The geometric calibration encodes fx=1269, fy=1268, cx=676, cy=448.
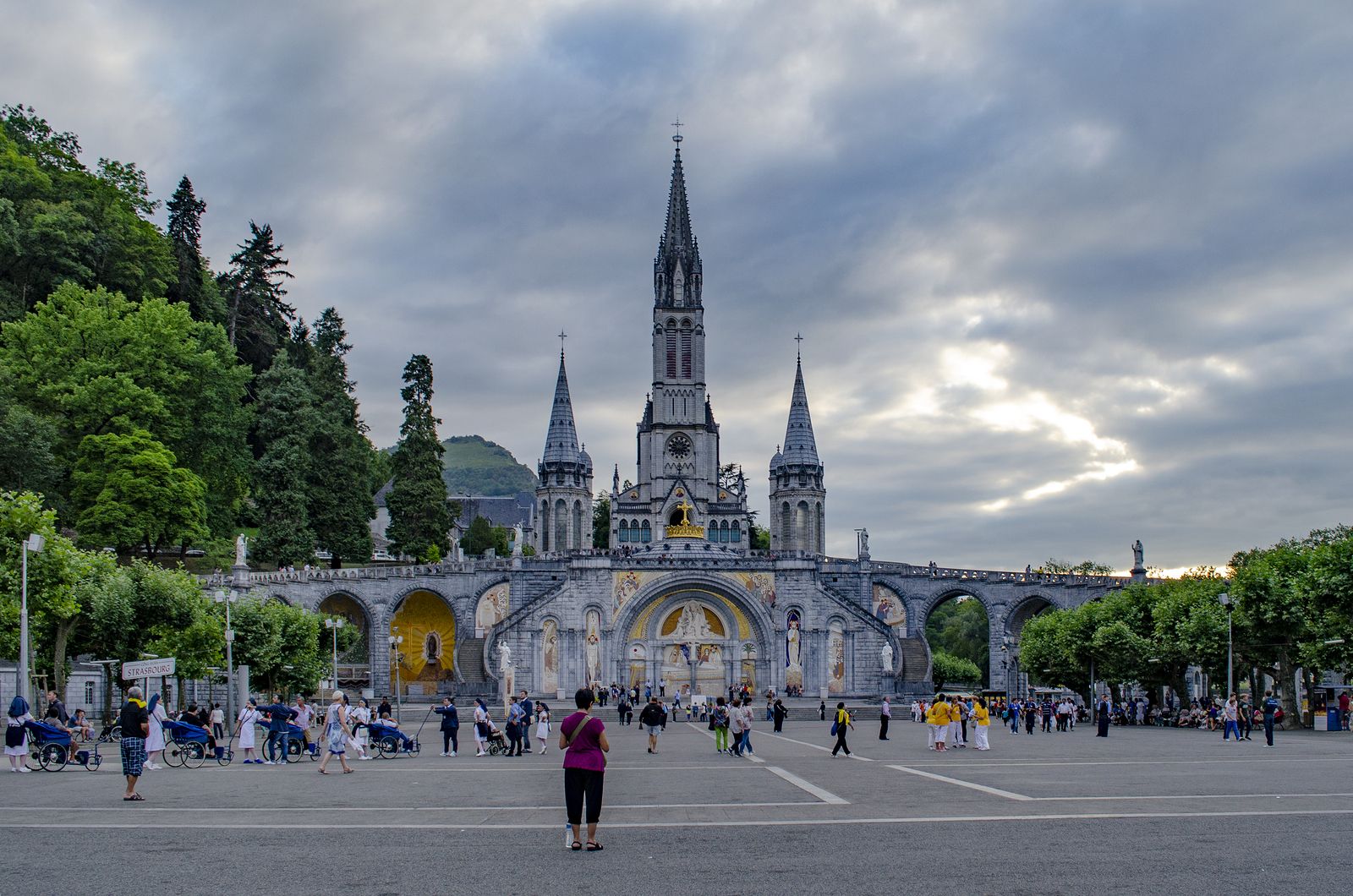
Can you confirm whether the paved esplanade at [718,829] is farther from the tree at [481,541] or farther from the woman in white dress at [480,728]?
the tree at [481,541]

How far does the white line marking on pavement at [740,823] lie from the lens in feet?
43.5

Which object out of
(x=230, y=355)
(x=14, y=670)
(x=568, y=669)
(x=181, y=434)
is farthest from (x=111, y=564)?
(x=568, y=669)

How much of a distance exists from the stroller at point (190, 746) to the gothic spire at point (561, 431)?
7188 cm

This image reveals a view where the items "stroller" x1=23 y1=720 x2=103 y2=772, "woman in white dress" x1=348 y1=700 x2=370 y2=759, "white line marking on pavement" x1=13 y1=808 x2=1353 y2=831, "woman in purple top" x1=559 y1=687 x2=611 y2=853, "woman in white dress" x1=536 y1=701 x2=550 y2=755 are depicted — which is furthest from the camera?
"woman in white dress" x1=536 y1=701 x2=550 y2=755

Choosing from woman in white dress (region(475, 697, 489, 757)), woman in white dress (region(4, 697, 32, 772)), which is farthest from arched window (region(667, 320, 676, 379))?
woman in white dress (region(4, 697, 32, 772))

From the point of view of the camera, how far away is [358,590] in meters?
68.6

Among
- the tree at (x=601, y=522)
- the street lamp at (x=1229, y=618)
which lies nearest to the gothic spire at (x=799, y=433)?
the tree at (x=601, y=522)

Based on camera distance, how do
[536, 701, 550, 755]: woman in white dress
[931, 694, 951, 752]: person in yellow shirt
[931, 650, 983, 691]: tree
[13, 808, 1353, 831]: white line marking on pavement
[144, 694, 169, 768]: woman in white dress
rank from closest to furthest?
[13, 808, 1353, 831]: white line marking on pavement < [144, 694, 169, 768]: woman in white dress < [931, 694, 951, 752]: person in yellow shirt < [536, 701, 550, 755]: woman in white dress < [931, 650, 983, 691]: tree

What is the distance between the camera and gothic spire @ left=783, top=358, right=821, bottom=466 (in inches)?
3812

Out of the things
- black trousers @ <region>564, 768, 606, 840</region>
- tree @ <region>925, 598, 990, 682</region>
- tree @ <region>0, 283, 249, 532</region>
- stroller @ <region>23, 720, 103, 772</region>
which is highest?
tree @ <region>0, 283, 249, 532</region>

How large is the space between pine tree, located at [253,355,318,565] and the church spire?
3956 cm

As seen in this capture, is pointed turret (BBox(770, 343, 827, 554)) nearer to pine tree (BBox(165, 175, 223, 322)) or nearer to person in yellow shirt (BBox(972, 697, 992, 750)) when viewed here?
pine tree (BBox(165, 175, 223, 322))

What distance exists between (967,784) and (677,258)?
3436 inches

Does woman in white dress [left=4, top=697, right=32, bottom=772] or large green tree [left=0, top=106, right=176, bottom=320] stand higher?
large green tree [left=0, top=106, right=176, bottom=320]
